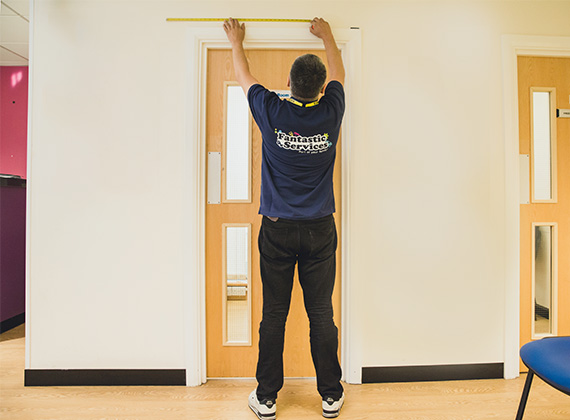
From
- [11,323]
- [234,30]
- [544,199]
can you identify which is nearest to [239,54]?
[234,30]

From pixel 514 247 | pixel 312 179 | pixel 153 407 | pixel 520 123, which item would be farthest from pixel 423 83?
pixel 153 407

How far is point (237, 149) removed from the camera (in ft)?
5.64

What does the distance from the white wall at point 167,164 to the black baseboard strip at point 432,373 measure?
0.18ft

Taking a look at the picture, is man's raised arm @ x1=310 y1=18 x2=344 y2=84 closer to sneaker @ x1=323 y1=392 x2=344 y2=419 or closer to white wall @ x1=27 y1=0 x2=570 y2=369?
white wall @ x1=27 y1=0 x2=570 y2=369

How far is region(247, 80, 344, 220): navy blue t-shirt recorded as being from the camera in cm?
128

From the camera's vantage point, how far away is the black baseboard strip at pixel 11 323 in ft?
7.63

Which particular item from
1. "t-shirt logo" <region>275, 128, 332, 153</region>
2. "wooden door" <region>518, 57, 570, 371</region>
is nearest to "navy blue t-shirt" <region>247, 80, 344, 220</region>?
"t-shirt logo" <region>275, 128, 332, 153</region>

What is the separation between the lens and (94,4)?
1.63 meters

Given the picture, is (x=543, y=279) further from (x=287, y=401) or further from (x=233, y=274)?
(x=233, y=274)

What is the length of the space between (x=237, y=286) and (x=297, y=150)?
88 cm

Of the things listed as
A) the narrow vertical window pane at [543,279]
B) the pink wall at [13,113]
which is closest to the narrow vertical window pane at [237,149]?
the narrow vertical window pane at [543,279]

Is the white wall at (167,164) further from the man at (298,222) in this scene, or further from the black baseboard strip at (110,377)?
Answer: the man at (298,222)

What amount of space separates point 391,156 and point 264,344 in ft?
3.88

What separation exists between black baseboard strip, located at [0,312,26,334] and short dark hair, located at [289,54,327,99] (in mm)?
2825
